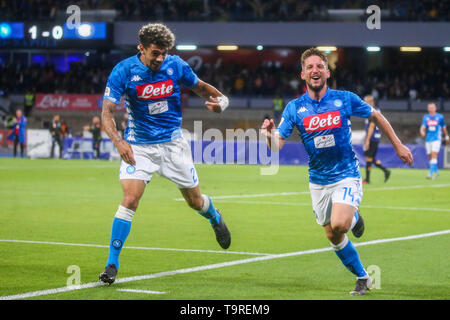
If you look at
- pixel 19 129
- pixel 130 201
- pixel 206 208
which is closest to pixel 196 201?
pixel 206 208

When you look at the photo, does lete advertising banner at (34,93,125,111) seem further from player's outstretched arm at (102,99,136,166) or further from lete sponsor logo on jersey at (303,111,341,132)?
lete sponsor logo on jersey at (303,111,341,132)

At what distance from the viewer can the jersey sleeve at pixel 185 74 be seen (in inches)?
341

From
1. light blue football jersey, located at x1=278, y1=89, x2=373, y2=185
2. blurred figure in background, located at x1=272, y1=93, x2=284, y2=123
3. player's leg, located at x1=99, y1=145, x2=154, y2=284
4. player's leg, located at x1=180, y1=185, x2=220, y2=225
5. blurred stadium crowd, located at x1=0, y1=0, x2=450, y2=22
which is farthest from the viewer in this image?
blurred stadium crowd, located at x1=0, y1=0, x2=450, y2=22

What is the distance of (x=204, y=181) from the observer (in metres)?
23.7

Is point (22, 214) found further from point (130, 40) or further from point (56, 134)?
point (130, 40)

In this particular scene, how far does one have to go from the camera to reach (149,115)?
857 centimetres

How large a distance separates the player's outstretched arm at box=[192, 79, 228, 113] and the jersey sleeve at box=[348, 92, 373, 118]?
1.46 m

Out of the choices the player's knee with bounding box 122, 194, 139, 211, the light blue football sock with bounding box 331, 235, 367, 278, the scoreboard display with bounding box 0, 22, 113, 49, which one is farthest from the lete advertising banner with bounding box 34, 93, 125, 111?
the light blue football sock with bounding box 331, 235, 367, 278

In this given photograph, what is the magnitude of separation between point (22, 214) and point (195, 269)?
655 cm

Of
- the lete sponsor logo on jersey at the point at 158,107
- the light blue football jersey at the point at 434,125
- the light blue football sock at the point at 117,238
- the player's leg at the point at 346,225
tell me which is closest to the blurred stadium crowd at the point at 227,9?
the light blue football jersey at the point at 434,125

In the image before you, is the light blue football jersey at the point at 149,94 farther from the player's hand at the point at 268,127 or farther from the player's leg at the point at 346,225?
the player's leg at the point at 346,225

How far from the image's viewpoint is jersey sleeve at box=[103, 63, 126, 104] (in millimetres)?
8266

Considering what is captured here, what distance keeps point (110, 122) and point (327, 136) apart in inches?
82.8

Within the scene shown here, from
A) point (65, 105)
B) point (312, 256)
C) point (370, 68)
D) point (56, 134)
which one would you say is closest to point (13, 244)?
point (312, 256)
